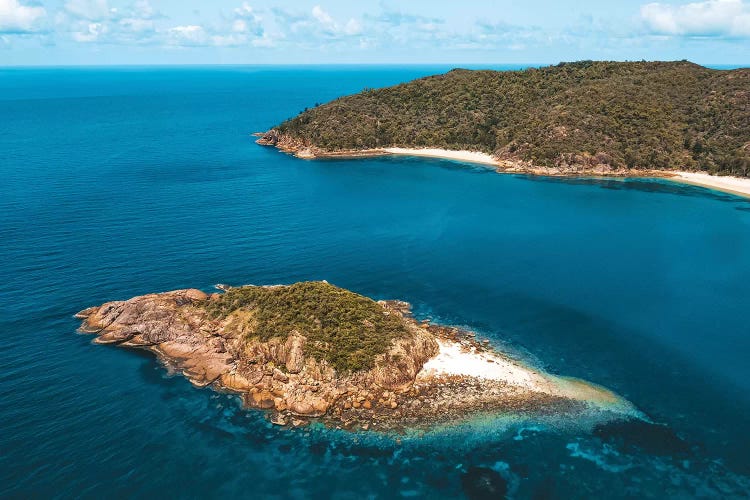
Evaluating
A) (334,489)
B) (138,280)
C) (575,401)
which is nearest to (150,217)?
(138,280)

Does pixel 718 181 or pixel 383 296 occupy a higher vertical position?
pixel 718 181

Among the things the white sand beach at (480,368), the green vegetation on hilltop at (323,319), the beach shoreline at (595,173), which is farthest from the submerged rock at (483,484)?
the beach shoreline at (595,173)

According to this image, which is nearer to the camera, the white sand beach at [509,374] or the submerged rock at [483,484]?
the submerged rock at [483,484]

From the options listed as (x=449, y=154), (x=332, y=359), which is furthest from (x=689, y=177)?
(x=332, y=359)

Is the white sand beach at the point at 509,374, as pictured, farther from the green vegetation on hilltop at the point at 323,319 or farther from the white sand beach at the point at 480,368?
the green vegetation on hilltop at the point at 323,319

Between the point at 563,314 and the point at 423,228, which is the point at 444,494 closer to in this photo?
the point at 563,314

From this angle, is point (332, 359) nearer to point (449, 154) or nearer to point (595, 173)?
point (595, 173)
